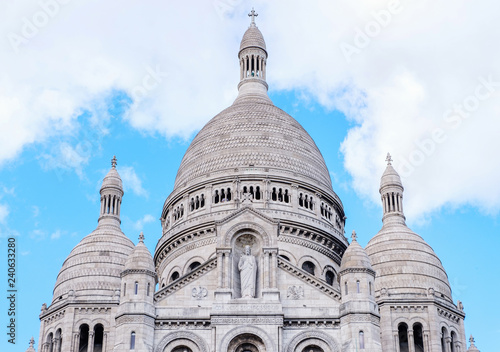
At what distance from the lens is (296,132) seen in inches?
2857

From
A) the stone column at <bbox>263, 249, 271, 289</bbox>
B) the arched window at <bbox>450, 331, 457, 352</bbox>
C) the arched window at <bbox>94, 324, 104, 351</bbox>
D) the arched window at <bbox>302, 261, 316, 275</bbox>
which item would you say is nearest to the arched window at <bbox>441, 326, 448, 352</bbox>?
the arched window at <bbox>450, 331, 457, 352</bbox>

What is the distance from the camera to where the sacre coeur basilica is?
49.4 meters

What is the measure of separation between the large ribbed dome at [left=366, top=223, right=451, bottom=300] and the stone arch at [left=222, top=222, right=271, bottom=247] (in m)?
10.2

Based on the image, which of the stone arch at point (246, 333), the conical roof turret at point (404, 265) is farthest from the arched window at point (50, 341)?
the conical roof turret at point (404, 265)

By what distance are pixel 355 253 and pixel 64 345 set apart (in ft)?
59.0

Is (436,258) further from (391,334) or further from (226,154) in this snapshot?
(226,154)

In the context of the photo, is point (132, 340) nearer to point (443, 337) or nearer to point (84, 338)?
point (84, 338)

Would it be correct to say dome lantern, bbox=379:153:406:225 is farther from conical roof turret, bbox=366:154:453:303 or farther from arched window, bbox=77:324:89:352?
arched window, bbox=77:324:89:352

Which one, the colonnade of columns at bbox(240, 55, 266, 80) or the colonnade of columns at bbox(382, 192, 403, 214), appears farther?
the colonnade of columns at bbox(240, 55, 266, 80)

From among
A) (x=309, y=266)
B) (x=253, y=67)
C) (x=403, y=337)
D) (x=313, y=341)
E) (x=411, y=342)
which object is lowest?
(x=313, y=341)

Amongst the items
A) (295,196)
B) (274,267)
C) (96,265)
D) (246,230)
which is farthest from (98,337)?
(295,196)

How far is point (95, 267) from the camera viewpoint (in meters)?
60.8

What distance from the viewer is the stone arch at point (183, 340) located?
49031 millimetres

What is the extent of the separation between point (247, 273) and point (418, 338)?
13.4 metres
